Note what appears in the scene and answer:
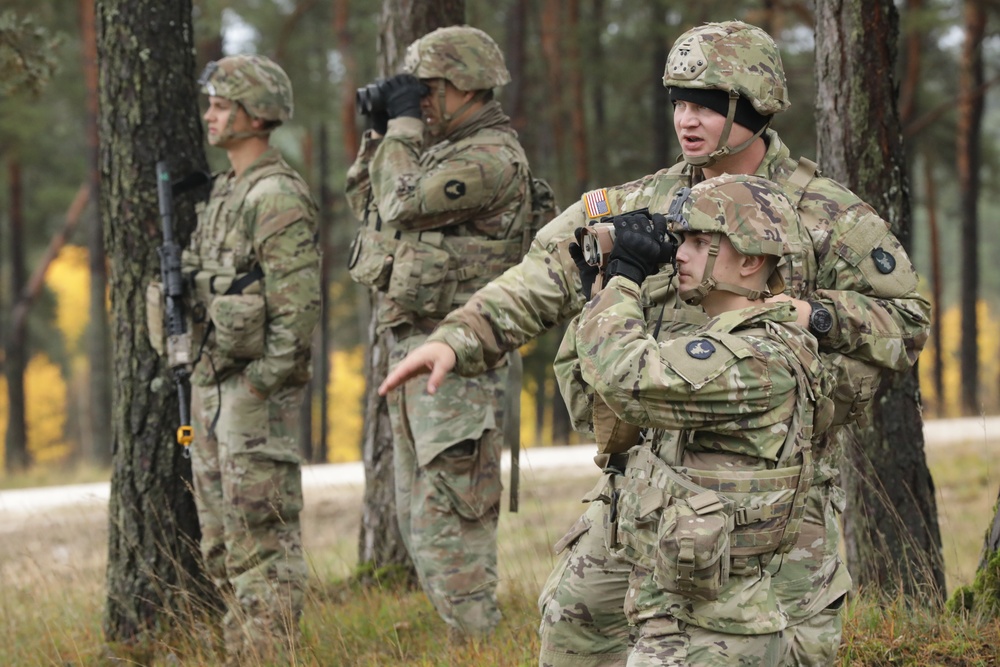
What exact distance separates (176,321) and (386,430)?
1.56 m

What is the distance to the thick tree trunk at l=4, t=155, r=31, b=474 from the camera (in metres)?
21.5

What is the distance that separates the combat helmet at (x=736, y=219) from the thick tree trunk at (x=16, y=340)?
801 inches

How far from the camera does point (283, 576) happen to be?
496cm

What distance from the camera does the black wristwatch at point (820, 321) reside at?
3090 millimetres

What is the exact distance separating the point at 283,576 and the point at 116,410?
4.25 ft

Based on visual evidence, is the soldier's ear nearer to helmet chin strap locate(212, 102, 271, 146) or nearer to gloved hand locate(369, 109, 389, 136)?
gloved hand locate(369, 109, 389, 136)

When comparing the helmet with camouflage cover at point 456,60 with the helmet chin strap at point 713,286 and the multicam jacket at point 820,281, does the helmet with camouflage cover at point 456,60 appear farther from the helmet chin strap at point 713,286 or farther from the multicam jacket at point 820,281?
the helmet chin strap at point 713,286

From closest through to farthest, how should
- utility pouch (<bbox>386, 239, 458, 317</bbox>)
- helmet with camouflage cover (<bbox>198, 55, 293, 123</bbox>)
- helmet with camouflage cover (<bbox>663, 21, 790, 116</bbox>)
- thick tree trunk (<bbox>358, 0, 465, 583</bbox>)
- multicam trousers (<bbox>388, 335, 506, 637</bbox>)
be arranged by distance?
helmet with camouflage cover (<bbox>663, 21, 790, 116</bbox>), multicam trousers (<bbox>388, 335, 506, 637</bbox>), utility pouch (<bbox>386, 239, 458, 317</bbox>), helmet with camouflage cover (<bbox>198, 55, 293, 123</bbox>), thick tree trunk (<bbox>358, 0, 465, 583</bbox>)

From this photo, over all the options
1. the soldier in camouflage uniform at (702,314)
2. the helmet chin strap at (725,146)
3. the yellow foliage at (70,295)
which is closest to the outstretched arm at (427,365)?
the soldier in camouflage uniform at (702,314)

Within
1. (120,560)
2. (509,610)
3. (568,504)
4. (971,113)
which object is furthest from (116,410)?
Result: (971,113)

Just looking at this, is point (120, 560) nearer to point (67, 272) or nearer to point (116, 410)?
point (116, 410)

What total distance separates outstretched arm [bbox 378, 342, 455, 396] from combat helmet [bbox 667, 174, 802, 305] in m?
0.63

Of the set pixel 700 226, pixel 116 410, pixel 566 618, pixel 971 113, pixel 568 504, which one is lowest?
pixel 568 504

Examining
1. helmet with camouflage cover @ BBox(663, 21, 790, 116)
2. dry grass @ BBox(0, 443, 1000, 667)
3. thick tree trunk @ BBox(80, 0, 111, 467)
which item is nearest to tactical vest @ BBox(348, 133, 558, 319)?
dry grass @ BBox(0, 443, 1000, 667)
